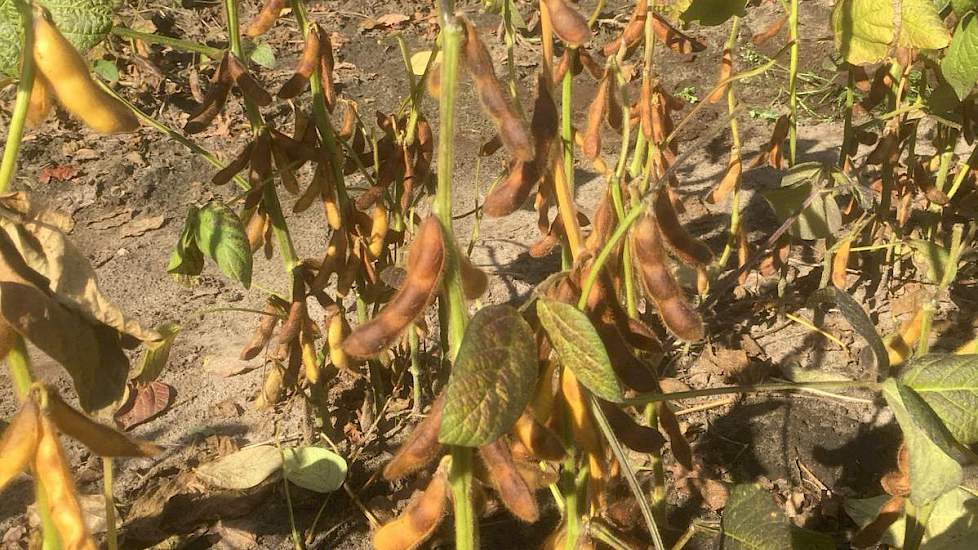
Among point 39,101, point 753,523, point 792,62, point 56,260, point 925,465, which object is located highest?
point 39,101

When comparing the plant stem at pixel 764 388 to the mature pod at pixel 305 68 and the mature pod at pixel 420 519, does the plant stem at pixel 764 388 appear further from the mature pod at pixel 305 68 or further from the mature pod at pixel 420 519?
the mature pod at pixel 305 68

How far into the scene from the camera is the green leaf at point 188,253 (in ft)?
4.68

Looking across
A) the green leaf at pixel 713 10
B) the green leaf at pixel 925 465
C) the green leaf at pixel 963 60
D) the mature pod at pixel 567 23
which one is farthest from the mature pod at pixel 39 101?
the green leaf at pixel 963 60

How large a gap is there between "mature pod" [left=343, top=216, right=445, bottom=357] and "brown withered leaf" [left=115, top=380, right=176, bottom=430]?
1469 mm

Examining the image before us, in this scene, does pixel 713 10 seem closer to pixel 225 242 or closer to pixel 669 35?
pixel 669 35

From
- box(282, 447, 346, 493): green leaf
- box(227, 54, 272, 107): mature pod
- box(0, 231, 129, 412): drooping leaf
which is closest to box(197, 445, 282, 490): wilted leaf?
box(282, 447, 346, 493): green leaf

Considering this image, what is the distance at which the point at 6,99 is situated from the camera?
4398mm

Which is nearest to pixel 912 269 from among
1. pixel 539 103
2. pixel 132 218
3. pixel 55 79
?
pixel 539 103

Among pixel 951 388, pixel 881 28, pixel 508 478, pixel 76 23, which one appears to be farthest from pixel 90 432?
pixel 881 28

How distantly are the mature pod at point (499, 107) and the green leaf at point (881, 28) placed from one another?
3.23 ft

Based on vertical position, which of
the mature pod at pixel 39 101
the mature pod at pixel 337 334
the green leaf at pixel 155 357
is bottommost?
the mature pod at pixel 337 334

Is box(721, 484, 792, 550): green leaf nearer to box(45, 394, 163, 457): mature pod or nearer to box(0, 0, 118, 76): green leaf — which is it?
box(45, 394, 163, 457): mature pod

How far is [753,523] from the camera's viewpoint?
43.8 inches

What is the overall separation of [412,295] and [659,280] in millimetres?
285
